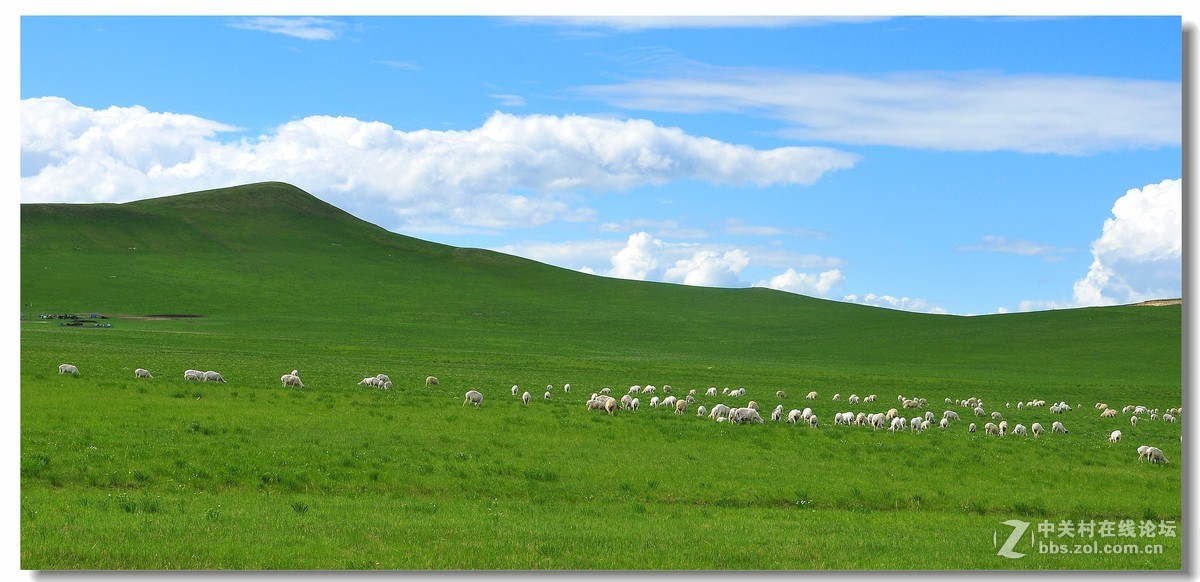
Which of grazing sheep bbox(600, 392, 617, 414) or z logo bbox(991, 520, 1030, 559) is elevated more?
grazing sheep bbox(600, 392, 617, 414)

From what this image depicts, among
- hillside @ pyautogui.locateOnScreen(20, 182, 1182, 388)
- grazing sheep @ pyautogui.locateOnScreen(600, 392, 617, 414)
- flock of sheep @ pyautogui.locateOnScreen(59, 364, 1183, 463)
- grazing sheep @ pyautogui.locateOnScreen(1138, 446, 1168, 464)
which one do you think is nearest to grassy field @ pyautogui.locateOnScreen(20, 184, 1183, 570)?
grazing sheep @ pyautogui.locateOnScreen(1138, 446, 1168, 464)

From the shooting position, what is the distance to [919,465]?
23.6m

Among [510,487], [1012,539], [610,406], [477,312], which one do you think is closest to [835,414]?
[610,406]

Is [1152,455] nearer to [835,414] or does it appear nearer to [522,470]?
[835,414]

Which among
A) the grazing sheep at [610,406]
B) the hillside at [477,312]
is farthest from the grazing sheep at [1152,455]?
the hillside at [477,312]

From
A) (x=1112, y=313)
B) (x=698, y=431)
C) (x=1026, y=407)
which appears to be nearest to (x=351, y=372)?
(x=698, y=431)

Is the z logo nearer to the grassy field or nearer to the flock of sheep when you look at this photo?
the grassy field

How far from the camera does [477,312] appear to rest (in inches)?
4483

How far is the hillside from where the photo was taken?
252 ft

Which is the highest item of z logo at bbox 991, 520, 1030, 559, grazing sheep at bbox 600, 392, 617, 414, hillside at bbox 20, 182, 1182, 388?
hillside at bbox 20, 182, 1182, 388

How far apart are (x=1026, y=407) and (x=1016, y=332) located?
61.3 meters

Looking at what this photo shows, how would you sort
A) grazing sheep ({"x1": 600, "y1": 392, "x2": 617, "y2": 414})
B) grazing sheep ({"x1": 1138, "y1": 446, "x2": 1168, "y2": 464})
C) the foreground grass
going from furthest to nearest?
grazing sheep ({"x1": 600, "y1": 392, "x2": 617, "y2": 414}) < grazing sheep ({"x1": 1138, "y1": 446, "x2": 1168, "y2": 464}) < the foreground grass

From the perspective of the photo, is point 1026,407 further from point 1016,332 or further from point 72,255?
point 72,255

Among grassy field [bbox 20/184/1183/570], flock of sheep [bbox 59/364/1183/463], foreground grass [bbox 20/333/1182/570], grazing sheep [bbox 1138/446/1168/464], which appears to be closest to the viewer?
foreground grass [bbox 20/333/1182/570]
